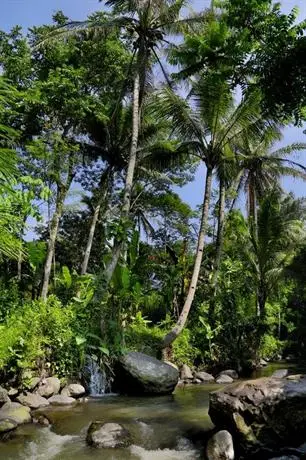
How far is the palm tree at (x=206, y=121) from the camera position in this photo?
47.1 feet

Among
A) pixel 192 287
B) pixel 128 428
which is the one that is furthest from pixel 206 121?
pixel 128 428

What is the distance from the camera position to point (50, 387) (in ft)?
32.6

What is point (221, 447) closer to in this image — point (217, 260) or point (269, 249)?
point (269, 249)

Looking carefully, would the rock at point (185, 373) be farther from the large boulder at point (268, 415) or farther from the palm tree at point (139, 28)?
the large boulder at point (268, 415)

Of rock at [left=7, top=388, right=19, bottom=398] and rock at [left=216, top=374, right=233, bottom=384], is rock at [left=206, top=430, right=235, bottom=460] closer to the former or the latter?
rock at [left=7, top=388, right=19, bottom=398]

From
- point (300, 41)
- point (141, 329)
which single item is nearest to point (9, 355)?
point (141, 329)

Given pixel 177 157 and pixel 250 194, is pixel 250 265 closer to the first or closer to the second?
pixel 250 194

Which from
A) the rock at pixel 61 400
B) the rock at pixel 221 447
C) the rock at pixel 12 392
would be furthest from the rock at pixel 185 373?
the rock at pixel 221 447

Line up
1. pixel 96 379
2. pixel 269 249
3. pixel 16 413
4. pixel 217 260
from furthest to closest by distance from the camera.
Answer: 1. pixel 217 260
2. pixel 269 249
3. pixel 96 379
4. pixel 16 413

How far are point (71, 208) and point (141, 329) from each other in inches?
395

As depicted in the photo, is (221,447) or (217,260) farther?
(217,260)

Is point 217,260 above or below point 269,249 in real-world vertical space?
below

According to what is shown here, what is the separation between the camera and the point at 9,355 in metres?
9.33

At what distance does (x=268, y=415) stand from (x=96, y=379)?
19.7 ft
